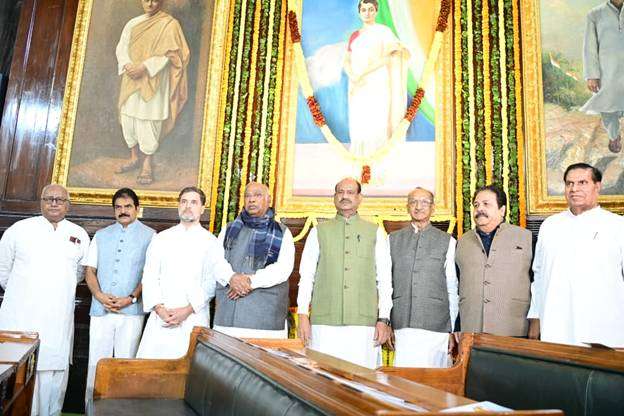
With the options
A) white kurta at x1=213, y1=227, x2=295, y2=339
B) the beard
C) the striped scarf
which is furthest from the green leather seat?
the beard

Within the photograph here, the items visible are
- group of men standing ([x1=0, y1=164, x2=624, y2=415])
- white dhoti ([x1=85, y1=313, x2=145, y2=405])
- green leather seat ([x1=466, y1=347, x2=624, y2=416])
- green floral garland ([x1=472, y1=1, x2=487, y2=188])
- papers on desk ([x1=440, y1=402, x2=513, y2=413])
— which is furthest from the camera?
green floral garland ([x1=472, y1=1, x2=487, y2=188])

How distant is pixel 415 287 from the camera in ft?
11.3

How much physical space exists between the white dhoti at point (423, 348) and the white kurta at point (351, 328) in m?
0.19

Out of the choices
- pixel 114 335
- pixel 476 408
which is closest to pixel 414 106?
pixel 114 335

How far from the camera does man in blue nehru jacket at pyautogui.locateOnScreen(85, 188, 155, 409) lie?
388cm

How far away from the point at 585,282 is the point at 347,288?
4.58 feet

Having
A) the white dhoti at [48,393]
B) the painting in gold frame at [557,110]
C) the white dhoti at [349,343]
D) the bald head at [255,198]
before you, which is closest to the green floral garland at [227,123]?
the bald head at [255,198]

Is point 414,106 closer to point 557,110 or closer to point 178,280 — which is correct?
point 557,110

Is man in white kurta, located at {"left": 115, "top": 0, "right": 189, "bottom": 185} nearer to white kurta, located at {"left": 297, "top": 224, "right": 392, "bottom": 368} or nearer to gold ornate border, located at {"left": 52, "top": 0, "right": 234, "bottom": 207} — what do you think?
gold ornate border, located at {"left": 52, "top": 0, "right": 234, "bottom": 207}

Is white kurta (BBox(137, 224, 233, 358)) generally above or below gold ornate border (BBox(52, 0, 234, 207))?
below

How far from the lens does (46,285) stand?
3867 millimetres

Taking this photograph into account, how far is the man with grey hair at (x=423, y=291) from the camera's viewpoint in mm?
3393

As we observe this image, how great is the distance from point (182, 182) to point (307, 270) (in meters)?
2.16

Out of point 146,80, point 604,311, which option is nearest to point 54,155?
point 146,80
